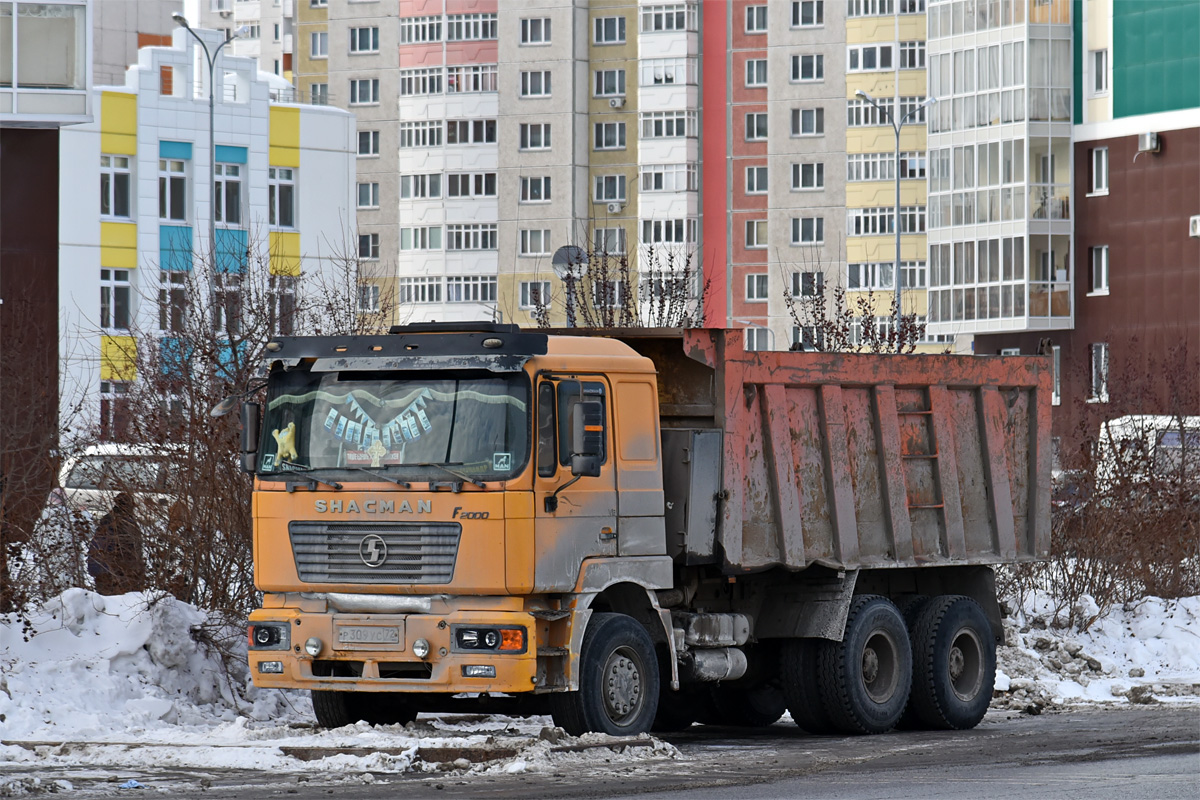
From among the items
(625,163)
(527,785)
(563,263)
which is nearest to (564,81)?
(625,163)

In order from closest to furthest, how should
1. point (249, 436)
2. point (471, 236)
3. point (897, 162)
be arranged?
point (249, 436)
point (897, 162)
point (471, 236)

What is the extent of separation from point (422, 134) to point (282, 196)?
88.4ft

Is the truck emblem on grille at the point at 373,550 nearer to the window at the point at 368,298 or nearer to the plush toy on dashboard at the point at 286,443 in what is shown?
the plush toy on dashboard at the point at 286,443

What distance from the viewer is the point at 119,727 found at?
49.3 ft

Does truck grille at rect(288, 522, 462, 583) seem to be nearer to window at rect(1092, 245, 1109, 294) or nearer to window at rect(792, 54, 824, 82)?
window at rect(1092, 245, 1109, 294)

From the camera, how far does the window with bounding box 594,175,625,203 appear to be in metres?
95.8

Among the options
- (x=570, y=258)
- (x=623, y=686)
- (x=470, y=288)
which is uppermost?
(x=470, y=288)

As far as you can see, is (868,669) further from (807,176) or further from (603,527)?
(807,176)

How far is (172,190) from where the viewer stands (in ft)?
227

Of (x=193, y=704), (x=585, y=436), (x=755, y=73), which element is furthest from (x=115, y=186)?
(x=585, y=436)

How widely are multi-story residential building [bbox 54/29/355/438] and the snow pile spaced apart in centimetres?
4369

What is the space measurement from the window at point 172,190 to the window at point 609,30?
30691mm

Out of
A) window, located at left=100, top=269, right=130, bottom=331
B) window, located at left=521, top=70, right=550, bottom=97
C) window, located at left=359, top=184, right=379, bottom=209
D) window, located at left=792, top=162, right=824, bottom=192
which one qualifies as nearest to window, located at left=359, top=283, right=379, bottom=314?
window, located at left=100, top=269, right=130, bottom=331

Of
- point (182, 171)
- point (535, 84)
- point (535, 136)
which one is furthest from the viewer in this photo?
point (535, 136)
